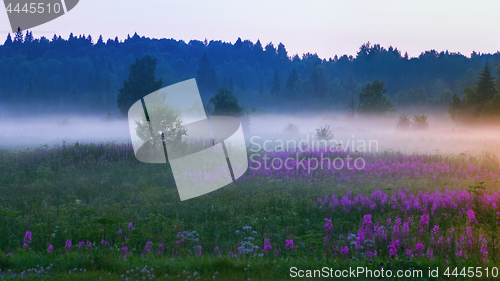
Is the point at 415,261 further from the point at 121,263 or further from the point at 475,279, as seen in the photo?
the point at 121,263

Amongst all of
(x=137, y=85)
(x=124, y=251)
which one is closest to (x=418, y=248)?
(x=124, y=251)

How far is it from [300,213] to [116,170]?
8.63m

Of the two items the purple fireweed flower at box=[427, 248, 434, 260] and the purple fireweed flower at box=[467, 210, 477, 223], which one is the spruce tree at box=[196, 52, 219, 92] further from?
the purple fireweed flower at box=[427, 248, 434, 260]

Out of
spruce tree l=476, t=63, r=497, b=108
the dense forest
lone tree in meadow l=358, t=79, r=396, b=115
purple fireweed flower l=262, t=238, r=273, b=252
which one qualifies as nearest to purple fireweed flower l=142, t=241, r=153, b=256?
purple fireweed flower l=262, t=238, r=273, b=252

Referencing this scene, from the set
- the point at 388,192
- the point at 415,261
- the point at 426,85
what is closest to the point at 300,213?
the point at 388,192

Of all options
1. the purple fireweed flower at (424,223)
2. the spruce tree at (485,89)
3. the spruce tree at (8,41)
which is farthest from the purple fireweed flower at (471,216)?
the spruce tree at (8,41)

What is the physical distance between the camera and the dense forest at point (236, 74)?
3310 inches

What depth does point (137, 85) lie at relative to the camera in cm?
3706

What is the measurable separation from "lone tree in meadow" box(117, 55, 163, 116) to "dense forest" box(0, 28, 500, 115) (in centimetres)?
1940

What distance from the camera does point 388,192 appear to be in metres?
9.94

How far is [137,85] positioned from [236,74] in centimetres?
9997

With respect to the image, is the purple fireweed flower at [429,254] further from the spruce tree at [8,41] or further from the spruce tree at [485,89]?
the spruce tree at [8,41]

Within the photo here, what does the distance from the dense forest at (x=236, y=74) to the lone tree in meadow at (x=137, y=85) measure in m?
19.4

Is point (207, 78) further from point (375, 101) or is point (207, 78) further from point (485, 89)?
point (485, 89)
